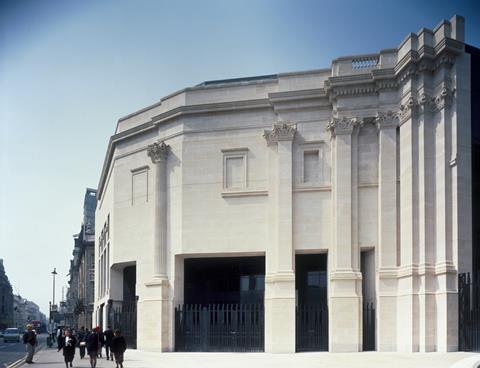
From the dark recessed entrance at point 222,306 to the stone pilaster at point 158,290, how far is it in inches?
25.2

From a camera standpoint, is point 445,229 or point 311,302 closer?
point 445,229

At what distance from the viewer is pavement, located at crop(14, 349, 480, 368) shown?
985 inches

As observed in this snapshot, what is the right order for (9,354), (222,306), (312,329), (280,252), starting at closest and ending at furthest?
(312,329)
(280,252)
(222,306)
(9,354)

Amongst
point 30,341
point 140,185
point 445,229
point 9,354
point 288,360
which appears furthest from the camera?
point 9,354

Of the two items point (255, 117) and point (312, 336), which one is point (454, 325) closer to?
point (312, 336)

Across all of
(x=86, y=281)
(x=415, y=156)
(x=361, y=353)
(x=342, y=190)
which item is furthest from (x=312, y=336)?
(x=86, y=281)

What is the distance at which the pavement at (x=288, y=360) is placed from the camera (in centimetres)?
2503

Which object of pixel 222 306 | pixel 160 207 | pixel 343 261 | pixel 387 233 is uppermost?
pixel 160 207

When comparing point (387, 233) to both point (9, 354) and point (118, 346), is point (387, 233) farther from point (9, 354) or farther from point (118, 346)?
point (9, 354)

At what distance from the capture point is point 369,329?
32344mm

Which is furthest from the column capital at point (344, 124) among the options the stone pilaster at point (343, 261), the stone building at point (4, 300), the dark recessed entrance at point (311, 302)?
the stone building at point (4, 300)

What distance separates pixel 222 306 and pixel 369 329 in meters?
8.38

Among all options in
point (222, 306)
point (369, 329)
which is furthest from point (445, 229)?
point (222, 306)

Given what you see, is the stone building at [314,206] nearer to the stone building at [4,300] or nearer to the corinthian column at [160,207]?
the corinthian column at [160,207]
